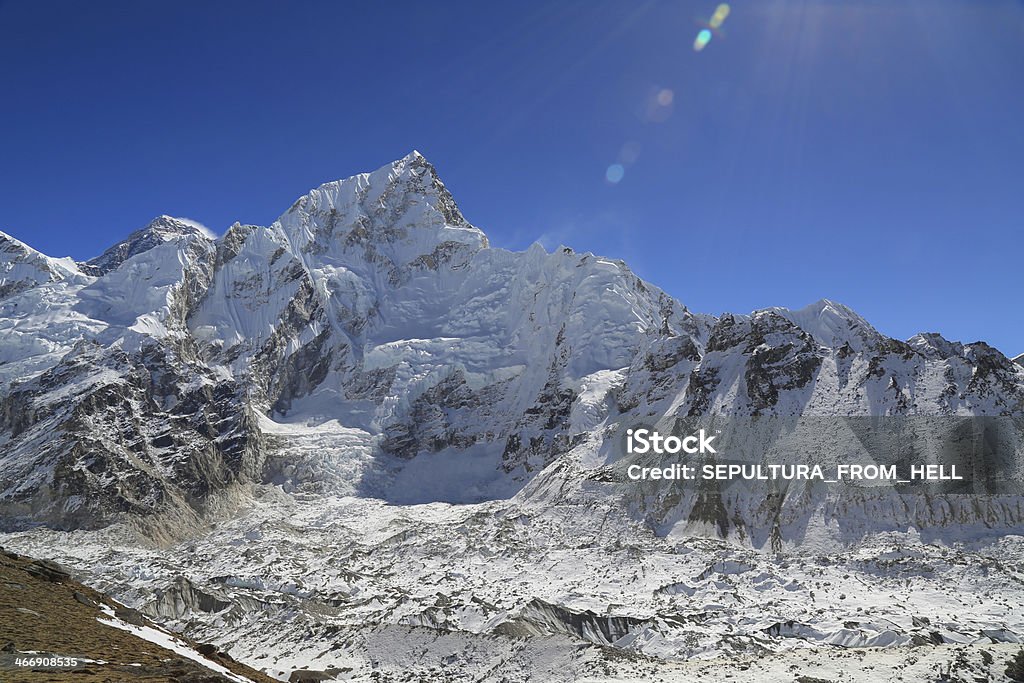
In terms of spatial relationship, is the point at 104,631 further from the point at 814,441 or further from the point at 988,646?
the point at 814,441

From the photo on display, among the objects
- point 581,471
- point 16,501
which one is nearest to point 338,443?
point 16,501

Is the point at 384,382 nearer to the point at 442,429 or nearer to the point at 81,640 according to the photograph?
the point at 442,429

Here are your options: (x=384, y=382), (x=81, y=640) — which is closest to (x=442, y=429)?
(x=384, y=382)

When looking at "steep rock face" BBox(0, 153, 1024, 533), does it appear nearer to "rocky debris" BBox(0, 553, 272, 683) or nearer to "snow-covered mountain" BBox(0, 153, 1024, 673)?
"snow-covered mountain" BBox(0, 153, 1024, 673)

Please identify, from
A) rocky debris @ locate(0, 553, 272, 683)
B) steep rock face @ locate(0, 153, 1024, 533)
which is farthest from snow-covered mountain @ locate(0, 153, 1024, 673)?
rocky debris @ locate(0, 553, 272, 683)

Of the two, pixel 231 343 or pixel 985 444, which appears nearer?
pixel 985 444

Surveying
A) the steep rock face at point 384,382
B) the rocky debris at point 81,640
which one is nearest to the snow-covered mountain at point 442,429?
the steep rock face at point 384,382
